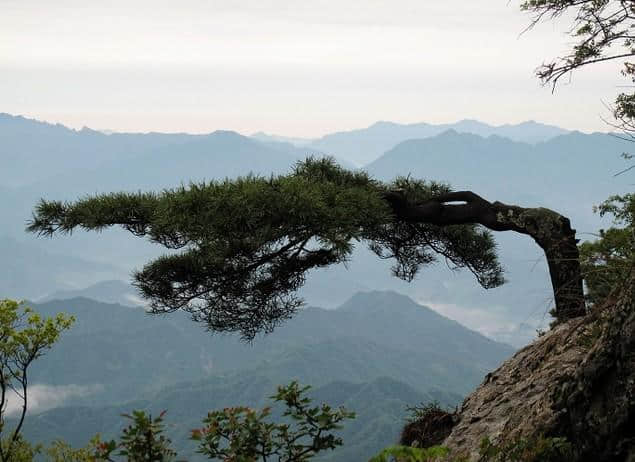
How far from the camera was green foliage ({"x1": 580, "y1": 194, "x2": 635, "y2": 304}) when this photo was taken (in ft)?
17.5

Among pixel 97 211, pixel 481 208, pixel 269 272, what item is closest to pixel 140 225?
pixel 97 211

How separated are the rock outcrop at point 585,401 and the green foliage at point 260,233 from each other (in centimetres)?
252

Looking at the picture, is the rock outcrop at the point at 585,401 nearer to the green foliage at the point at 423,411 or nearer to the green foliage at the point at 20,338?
the green foliage at the point at 423,411

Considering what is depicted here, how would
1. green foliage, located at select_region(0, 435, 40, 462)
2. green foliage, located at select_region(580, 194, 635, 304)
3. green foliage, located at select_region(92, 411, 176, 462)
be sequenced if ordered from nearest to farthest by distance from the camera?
1. green foliage, located at select_region(92, 411, 176, 462)
2. green foliage, located at select_region(580, 194, 635, 304)
3. green foliage, located at select_region(0, 435, 40, 462)

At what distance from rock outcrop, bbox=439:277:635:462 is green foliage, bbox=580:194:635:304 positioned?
0.79 feet

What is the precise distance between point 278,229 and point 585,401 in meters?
4.67

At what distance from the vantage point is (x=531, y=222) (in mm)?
8984

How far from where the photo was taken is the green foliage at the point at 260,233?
823cm

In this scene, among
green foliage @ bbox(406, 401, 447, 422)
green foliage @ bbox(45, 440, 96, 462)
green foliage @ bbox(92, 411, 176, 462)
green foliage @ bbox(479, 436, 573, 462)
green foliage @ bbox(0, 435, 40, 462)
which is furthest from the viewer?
green foliage @ bbox(0, 435, 40, 462)

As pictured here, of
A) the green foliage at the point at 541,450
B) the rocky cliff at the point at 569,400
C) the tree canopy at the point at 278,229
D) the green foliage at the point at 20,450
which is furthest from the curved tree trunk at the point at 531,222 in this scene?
the green foliage at the point at 20,450

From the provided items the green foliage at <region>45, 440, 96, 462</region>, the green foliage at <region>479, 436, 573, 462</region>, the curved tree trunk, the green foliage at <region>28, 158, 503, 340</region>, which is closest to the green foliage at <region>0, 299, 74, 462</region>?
the green foliage at <region>45, 440, 96, 462</region>

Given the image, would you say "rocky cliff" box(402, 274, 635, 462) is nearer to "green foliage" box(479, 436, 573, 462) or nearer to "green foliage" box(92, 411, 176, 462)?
"green foliage" box(479, 436, 573, 462)

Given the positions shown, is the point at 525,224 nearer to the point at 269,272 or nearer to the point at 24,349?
the point at 269,272

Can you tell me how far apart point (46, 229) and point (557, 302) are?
286 inches
